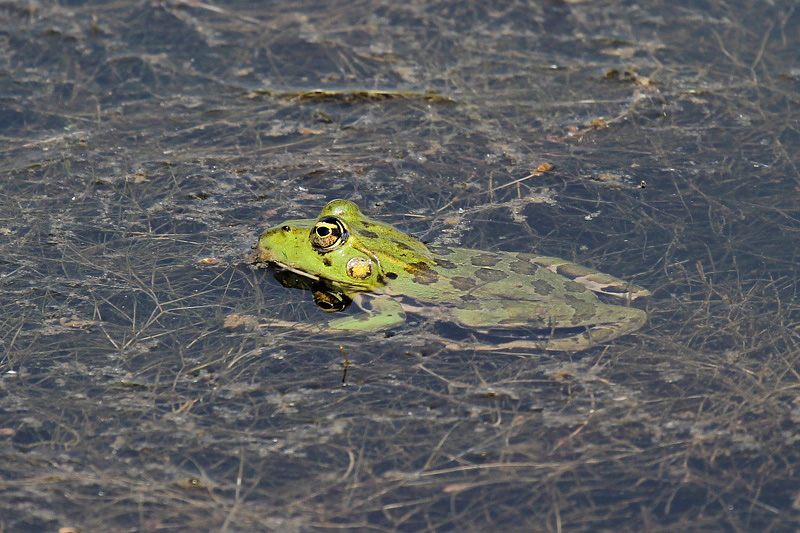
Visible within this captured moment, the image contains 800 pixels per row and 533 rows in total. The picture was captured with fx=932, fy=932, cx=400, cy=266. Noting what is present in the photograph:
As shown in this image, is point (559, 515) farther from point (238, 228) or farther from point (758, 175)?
point (758, 175)

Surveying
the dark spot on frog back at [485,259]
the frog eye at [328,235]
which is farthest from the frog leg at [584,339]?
the frog eye at [328,235]

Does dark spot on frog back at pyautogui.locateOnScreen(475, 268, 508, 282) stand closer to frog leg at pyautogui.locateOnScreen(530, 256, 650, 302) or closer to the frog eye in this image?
frog leg at pyautogui.locateOnScreen(530, 256, 650, 302)

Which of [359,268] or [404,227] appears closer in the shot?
[359,268]

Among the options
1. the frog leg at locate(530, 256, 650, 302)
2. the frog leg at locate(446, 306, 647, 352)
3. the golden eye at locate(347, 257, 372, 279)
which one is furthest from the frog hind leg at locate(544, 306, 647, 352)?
the golden eye at locate(347, 257, 372, 279)

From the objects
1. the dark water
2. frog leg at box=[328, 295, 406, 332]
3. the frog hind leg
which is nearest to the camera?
the dark water

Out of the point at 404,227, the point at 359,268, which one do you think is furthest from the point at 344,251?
the point at 404,227

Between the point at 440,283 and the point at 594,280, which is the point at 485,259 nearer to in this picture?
the point at 440,283

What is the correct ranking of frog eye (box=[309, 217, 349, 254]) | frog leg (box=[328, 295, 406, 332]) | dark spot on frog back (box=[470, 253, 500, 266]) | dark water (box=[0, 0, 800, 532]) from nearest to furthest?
dark water (box=[0, 0, 800, 532])
frog leg (box=[328, 295, 406, 332])
frog eye (box=[309, 217, 349, 254])
dark spot on frog back (box=[470, 253, 500, 266])
